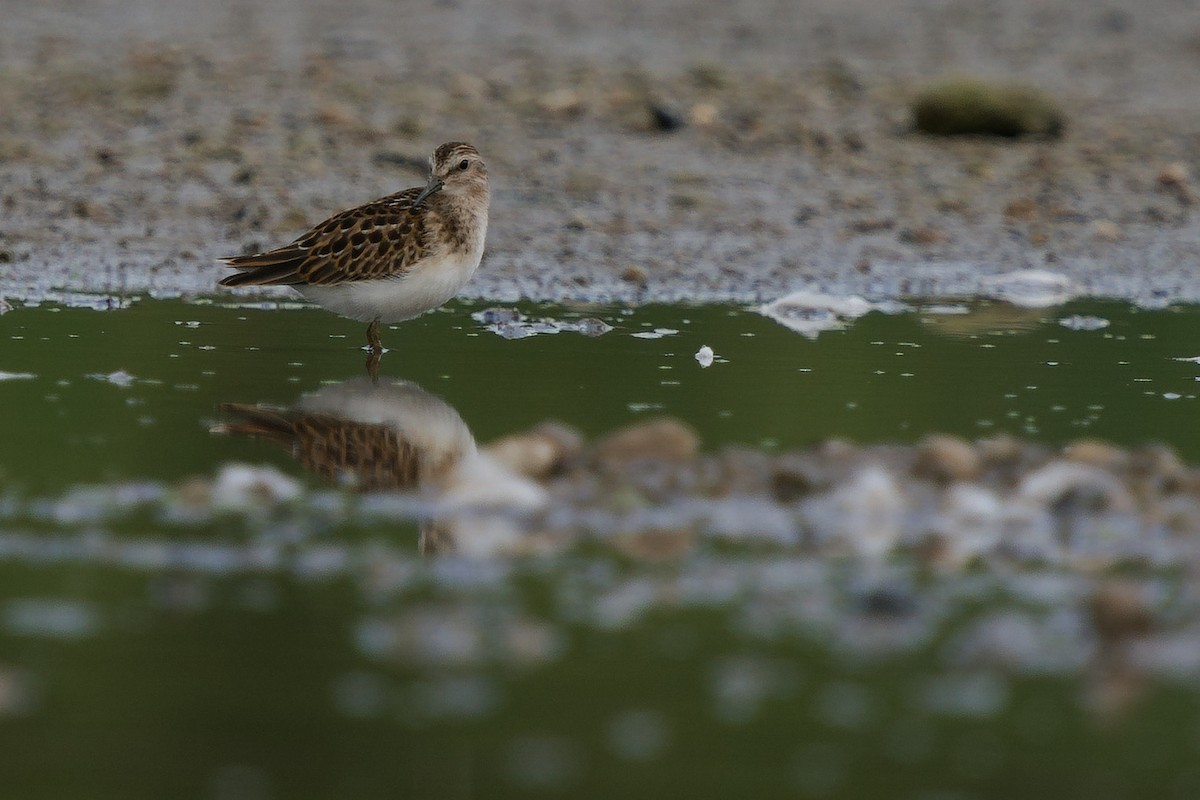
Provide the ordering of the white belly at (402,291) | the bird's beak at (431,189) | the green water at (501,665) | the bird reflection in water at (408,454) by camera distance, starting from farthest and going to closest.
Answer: the bird's beak at (431,189) < the white belly at (402,291) < the bird reflection in water at (408,454) < the green water at (501,665)

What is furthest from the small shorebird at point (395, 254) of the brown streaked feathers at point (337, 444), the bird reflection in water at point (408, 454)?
the brown streaked feathers at point (337, 444)

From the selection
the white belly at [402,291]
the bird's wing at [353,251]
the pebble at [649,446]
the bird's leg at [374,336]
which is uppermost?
the bird's wing at [353,251]

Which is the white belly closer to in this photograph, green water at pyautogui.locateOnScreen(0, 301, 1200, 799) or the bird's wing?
the bird's wing

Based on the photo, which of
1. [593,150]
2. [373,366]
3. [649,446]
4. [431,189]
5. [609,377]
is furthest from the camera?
[593,150]

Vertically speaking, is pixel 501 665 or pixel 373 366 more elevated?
pixel 373 366

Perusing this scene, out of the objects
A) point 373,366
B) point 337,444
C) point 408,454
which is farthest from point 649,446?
point 373,366

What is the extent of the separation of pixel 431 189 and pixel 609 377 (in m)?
1.58

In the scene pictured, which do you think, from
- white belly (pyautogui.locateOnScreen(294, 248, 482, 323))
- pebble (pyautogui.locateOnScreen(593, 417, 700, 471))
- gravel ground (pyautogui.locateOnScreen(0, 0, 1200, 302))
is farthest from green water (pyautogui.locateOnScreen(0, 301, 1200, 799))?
gravel ground (pyautogui.locateOnScreen(0, 0, 1200, 302))

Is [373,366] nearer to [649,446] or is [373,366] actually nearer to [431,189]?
[431,189]

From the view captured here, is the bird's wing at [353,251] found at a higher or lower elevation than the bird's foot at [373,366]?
higher

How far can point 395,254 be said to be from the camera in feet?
32.0

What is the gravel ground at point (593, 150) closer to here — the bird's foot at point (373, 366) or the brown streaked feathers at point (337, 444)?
the bird's foot at point (373, 366)

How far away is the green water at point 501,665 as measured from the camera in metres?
4.14

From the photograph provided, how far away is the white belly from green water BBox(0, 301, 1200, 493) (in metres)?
0.28
